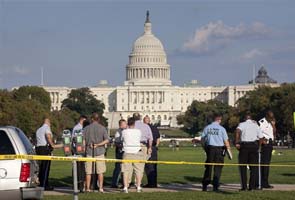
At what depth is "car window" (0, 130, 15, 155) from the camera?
18.7 m

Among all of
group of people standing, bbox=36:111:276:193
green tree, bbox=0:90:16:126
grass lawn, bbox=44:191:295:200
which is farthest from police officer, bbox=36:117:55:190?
green tree, bbox=0:90:16:126

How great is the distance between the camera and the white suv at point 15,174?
60.4 feet

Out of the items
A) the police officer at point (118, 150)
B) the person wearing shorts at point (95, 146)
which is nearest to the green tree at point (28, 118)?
the police officer at point (118, 150)

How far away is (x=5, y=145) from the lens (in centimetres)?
1883

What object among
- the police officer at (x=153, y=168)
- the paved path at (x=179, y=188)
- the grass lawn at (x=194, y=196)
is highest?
the police officer at (x=153, y=168)

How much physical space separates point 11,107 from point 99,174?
8645 cm

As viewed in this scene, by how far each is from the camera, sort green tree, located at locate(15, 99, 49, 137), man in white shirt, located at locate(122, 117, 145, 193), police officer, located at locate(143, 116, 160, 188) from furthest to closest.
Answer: green tree, located at locate(15, 99, 49, 137) < police officer, located at locate(143, 116, 160, 188) < man in white shirt, located at locate(122, 117, 145, 193)

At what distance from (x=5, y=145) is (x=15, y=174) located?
25.6 inches

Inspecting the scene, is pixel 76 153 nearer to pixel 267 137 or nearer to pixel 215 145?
pixel 215 145

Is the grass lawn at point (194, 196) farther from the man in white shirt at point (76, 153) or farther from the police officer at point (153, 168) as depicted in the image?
the police officer at point (153, 168)

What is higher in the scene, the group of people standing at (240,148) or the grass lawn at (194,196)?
the group of people standing at (240,148)

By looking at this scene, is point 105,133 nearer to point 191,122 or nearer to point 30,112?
point 30,112

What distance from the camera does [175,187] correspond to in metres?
27.2

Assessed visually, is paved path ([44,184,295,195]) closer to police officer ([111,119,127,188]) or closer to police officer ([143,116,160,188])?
police officer ([143,116,160,188])
